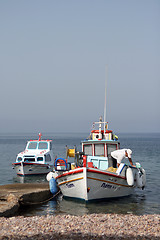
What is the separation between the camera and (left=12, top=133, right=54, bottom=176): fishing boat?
28.9 metres

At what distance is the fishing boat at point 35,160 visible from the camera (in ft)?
94.8

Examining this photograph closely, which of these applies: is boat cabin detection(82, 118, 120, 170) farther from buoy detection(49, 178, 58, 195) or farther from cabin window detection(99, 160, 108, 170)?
buoy detection(49, 178, 58, 195)

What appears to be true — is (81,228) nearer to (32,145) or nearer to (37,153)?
(37,153)

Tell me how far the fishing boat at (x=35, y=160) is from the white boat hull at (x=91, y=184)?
11.8 m

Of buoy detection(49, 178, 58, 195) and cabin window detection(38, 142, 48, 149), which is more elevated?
cabin window detection(38, 142, 48, 149)

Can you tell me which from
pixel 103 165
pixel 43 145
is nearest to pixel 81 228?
pixel 103 165

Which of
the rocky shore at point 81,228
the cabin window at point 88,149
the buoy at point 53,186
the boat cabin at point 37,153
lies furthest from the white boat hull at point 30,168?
the rocky shore at point 81,228

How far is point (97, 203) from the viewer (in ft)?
52.6

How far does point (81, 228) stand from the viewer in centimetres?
943

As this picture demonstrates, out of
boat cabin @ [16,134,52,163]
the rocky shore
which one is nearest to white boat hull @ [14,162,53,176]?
boat cabin @ [16,134,52,163]

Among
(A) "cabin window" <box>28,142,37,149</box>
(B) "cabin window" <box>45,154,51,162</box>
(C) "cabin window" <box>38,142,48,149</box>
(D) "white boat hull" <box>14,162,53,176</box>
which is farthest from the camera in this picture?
(A) "cabin window" <box>28,142,37,149</box>

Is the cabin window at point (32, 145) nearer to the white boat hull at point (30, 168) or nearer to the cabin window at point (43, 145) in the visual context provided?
the cabin window at point (43, 145)

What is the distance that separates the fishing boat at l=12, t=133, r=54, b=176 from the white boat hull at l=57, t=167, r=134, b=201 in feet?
38.7

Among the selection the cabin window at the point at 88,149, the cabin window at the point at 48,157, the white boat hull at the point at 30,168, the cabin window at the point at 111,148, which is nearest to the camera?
the cabin window at the point at 111,148
